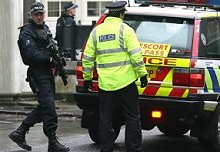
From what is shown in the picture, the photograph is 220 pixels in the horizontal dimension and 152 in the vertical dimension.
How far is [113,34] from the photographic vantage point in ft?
25.1

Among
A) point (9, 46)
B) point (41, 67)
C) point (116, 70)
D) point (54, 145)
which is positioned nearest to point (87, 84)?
point (116, 70)

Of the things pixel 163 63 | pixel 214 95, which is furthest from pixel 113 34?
pixel 214 95

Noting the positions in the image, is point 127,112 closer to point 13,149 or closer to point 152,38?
point 152,38

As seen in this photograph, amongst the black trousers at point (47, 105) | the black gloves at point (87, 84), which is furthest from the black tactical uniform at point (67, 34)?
the black gloves at point (87, 84)

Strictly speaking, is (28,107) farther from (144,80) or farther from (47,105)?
(144,80)

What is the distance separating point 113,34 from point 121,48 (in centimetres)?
19

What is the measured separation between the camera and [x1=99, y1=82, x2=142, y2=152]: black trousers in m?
7.68

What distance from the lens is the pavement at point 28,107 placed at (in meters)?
12.6

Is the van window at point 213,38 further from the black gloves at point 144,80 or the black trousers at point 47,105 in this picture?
the black trousers at point 47,105

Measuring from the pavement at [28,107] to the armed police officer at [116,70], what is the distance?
4702 millimetres

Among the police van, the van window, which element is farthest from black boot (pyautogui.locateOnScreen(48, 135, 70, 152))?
the van window

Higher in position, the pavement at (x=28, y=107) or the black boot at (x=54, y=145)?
the black boot at (x=54, y=145)

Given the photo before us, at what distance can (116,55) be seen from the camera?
7.63m

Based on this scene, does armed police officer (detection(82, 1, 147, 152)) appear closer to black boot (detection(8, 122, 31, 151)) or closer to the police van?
the police van
